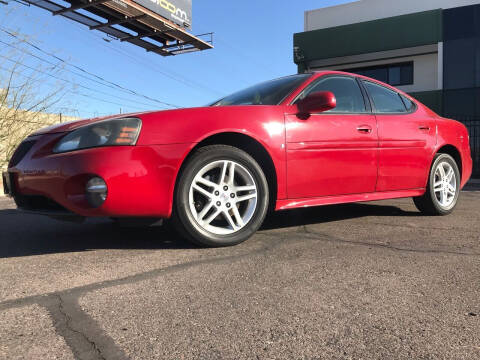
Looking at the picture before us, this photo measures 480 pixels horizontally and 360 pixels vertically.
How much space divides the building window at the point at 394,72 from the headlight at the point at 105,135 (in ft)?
65.0

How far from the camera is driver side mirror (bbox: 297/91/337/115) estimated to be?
3.00 meters

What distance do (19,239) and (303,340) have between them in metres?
2.71

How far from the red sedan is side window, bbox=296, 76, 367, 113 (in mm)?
12

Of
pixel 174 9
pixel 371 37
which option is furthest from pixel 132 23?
pixel 371 37

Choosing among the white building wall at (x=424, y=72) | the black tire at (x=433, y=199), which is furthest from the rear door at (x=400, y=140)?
the white building wall at (x=424, y=72)

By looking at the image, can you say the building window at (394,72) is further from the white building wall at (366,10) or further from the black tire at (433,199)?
the black tire at (433,199)

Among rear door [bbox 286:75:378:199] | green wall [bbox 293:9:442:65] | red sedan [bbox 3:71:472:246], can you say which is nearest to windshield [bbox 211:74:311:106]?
red sedan [bbox 3:71:472:246]

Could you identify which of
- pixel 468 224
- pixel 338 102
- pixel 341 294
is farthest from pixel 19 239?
pixel 468 224

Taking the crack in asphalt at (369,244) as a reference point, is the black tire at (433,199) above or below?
above

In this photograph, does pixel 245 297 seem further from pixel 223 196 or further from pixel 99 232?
pixel 99 232

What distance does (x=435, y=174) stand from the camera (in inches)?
165

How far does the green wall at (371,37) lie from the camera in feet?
59.6

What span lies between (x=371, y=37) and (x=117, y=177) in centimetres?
1974

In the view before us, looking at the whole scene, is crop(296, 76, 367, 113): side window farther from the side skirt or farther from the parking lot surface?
the parking lot surface
